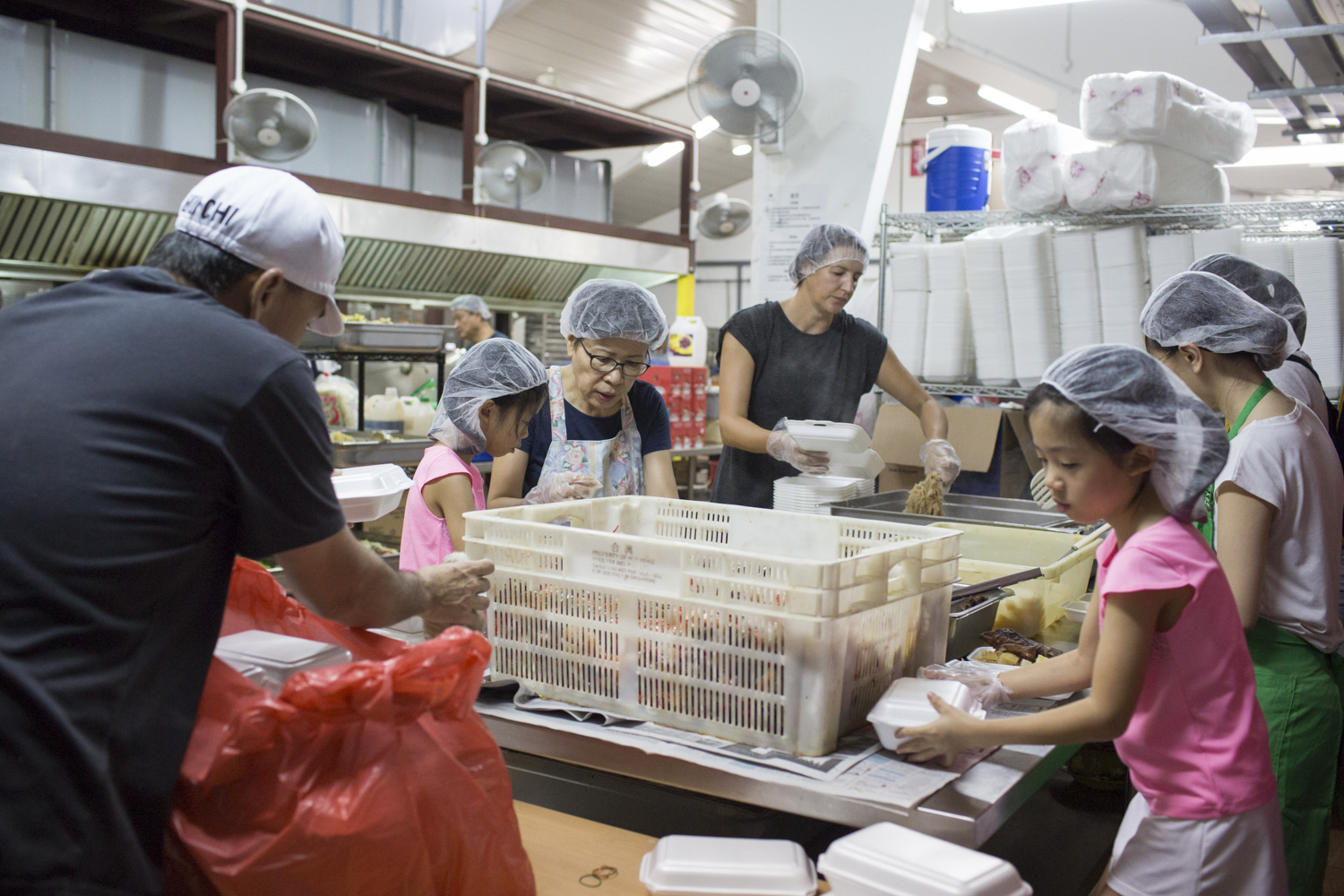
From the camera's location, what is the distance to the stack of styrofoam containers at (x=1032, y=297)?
12.3 feet

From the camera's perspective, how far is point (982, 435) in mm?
3943

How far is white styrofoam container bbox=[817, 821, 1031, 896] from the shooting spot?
3.51 ft

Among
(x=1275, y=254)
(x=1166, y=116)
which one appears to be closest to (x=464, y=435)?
(x=1166, y=116)

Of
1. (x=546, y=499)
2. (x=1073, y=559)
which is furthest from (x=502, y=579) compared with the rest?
(x=1073, y=559)

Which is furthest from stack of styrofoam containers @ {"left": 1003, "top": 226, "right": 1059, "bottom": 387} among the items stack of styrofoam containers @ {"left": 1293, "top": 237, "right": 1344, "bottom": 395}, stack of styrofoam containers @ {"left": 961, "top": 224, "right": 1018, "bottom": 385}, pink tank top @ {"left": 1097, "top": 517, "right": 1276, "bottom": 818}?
pink tank top @ {"left": 1097, "top": 517, "right": 1276, "bottom": 818}

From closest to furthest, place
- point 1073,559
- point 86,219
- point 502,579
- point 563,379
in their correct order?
point 502,579
point 1073,559
point 563,379
point 86,219

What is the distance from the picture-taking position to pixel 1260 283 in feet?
7.70

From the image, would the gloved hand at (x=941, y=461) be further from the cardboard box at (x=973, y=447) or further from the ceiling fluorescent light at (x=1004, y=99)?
the ceiling fluorescent light at (x=1004, y=99)

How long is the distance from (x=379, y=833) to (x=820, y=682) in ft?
2.02

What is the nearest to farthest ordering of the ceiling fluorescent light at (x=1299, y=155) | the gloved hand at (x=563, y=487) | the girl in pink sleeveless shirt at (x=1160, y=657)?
the girl in pink sleeveless shirt at (x=1160, y=657), the gloved hand at (x=563, y=487), the ceiling fluorescent light at (x=1299, y=155)

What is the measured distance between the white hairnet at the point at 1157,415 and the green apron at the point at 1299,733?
67 centimetres

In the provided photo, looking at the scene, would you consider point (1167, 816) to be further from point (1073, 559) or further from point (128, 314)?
point (128, 314)

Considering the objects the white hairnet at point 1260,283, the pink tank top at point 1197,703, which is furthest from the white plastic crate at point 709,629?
the white hairnet at point 1260,283

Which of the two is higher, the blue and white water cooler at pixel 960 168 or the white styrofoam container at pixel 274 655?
the blue and white water cooler at pixel 960 168
